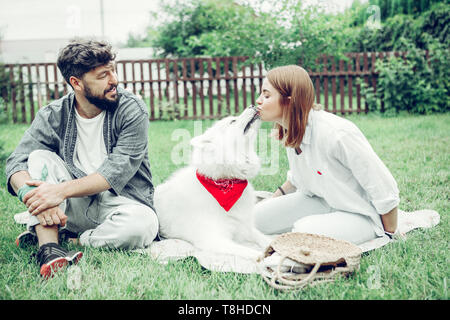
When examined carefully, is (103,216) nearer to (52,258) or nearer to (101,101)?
(52,258)

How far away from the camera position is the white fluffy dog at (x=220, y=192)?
9.68 feet

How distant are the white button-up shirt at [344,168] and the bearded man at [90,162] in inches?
50.0

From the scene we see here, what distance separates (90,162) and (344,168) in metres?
1.93

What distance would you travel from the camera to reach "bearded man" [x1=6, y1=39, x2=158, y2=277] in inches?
111

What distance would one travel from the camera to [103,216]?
3.11 metres

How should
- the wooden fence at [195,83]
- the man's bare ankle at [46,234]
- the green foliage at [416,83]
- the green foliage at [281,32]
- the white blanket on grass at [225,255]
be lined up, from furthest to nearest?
1. the wooden fence at [195,83]
2. the green foliage at [416,83]
3. the green foliage at [281,32]
4. the man's bare ankle at [46,234]
5. the white blanket on grass at [225,255]

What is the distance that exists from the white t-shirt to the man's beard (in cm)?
9

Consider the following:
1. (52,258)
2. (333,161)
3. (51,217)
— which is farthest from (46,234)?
(333,161)

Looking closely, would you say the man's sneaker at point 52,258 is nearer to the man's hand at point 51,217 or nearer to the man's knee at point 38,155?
the man's hand at point 51,217

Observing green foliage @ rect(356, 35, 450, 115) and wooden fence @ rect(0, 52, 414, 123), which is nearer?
green foliage @ rect(356, 35, 450, 115)

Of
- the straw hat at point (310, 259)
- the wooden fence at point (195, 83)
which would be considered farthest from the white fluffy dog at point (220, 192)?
the wooden fence at point (195, 83)

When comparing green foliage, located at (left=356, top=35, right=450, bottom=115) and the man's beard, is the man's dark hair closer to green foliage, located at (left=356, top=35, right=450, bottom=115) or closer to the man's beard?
the man's beard

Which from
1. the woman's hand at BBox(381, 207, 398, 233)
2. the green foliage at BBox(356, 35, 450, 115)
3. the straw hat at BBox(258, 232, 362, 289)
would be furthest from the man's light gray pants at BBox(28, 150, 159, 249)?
the green foliage at BBox(356, 35, 450, 115)

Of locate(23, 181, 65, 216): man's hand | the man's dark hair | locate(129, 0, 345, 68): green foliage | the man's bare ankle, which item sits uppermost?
locate(129, 0, 345, 68): green foliage
